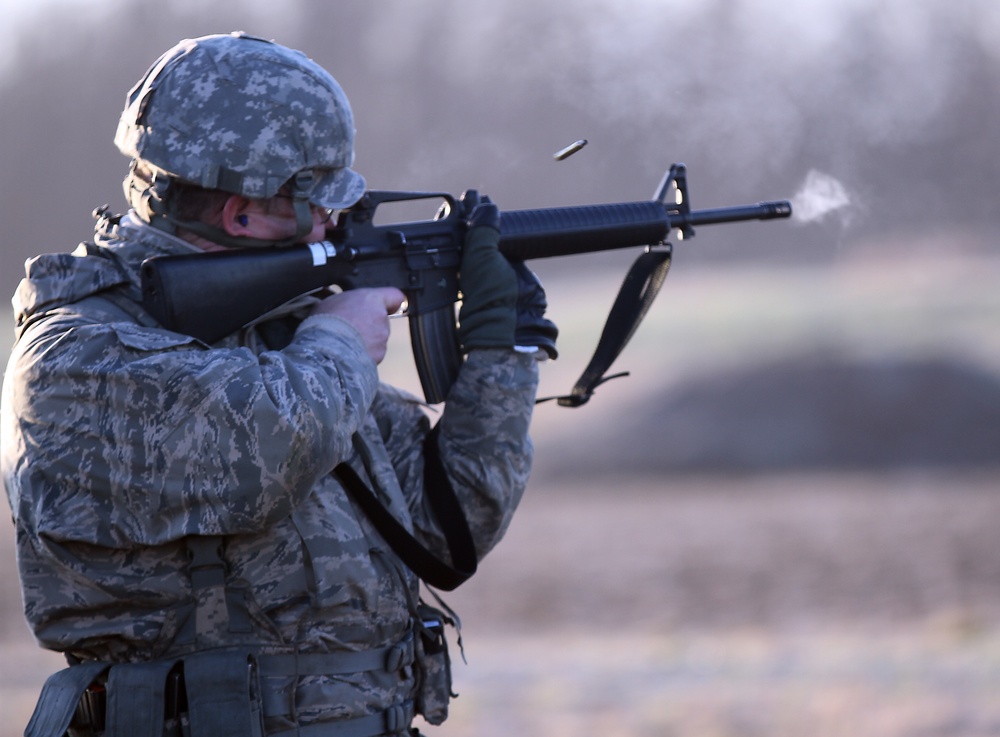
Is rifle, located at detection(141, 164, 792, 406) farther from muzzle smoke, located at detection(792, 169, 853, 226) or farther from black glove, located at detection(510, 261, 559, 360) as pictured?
muzzle smoke, located at detection(792, 169, 853, 226)

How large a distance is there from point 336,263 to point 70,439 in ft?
2.56

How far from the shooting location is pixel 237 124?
2.86 m

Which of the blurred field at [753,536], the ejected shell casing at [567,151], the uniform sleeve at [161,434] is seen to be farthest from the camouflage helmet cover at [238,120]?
the blurred field at [753,536]

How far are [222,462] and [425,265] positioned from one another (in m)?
1.00

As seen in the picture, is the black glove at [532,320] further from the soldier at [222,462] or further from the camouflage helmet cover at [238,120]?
the camouflage helmet cover at [238,120]

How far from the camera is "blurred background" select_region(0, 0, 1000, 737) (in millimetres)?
5641

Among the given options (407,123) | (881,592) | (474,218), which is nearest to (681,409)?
(881,592)

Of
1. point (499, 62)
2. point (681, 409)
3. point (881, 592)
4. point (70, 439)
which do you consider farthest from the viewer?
point (681, 409)

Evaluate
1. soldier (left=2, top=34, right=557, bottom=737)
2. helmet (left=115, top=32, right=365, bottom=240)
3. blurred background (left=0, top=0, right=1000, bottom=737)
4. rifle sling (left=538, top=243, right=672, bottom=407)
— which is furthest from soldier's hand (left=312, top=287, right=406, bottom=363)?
blurred background (left=0, top=0, right=1000, bottom=737)

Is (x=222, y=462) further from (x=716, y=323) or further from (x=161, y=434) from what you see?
(x=716, y=323)

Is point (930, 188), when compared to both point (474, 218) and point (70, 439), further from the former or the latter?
point (70, 439)

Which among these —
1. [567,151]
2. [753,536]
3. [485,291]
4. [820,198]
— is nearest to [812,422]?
[753,536]

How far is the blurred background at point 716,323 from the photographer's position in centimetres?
564

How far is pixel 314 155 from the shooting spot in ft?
9.59
